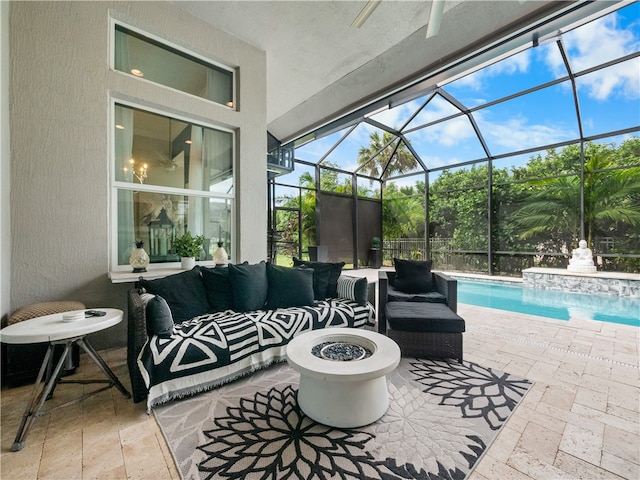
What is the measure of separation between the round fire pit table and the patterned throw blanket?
1.91ft

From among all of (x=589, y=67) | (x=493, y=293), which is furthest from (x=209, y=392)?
(x=589, y=67)

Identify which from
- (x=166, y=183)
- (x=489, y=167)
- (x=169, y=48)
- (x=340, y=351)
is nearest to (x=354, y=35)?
(x=169, y=48)

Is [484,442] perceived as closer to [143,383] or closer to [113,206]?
[143,383]

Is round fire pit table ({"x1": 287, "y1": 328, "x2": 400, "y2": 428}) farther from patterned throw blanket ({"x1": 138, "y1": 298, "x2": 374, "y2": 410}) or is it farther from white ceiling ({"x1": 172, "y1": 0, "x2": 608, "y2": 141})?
white ceiling ({"x1": 172, "y1": 0, "x2": 608, "y2": 141})

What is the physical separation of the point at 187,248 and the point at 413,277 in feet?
9.17

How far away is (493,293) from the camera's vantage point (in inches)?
242

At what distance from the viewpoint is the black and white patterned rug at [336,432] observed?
1.32 metres

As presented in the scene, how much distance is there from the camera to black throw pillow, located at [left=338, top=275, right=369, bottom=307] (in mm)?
2969

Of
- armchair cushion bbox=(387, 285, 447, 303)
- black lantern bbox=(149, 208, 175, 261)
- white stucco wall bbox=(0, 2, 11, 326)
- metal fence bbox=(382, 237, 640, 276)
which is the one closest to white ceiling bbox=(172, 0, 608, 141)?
white stucco wall bbox=(0, 2, 11, 326)

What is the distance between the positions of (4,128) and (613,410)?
4.91 metres

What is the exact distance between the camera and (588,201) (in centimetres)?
628

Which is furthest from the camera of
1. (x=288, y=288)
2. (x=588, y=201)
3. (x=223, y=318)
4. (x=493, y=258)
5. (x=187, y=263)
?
(x=493, y=258)

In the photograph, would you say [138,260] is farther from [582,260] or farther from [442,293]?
[582,260]

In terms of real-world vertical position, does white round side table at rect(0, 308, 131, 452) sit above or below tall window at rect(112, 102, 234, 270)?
below
